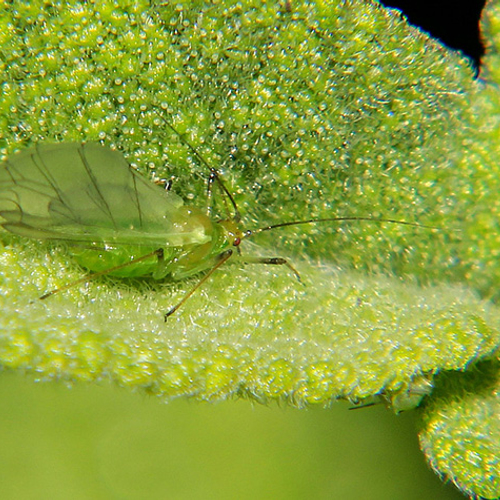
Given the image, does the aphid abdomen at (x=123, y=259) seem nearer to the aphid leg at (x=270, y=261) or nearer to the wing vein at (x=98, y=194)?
the wing vein at (x=98, y=194)

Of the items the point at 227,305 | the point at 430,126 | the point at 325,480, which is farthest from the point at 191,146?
the point at 325,480

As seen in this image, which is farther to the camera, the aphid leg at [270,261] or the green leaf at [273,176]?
the aphid leg at [270,261]

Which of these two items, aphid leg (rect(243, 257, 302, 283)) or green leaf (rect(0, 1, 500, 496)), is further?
aphid leg (rect(243, 257, 302, 283))

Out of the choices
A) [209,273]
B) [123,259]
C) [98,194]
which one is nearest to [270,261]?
[209,273]

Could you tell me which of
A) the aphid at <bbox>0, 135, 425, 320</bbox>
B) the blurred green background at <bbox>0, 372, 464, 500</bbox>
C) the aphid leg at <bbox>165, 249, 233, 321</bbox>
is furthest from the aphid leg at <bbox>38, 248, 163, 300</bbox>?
the blurred green background at <bbox>0, 372, 464, 500</bbox>

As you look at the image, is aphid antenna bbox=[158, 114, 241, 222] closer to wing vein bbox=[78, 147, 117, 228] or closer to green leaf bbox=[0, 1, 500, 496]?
green leaf bbox=[0, 1, 500, 496]

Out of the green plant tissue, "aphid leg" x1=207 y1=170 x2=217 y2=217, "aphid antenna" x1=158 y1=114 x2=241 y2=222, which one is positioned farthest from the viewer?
"aphid leg" x1=207 y1=170 x2=217 y2=217

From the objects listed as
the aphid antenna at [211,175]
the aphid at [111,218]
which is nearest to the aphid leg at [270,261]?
the aphid at [111,218]

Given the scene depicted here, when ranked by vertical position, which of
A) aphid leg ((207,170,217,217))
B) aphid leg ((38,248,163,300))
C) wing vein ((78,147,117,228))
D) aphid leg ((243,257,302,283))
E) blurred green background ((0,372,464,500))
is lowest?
blurred green background ((0,372,464,500))
